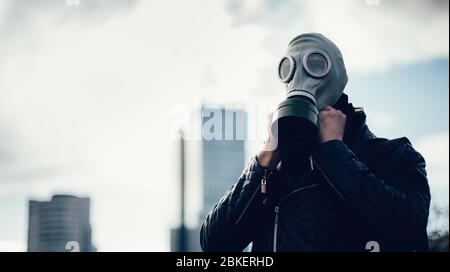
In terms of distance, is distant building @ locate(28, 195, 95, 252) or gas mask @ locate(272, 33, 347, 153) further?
distant building @ locate(28, 195, 95, 252)

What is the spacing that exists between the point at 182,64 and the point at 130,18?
304mm

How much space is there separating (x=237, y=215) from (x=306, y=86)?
535 millimetres

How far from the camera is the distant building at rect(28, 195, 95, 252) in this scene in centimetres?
300

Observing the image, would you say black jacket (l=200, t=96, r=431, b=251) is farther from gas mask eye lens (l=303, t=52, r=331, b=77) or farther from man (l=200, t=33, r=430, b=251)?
gas mask eye lens (l=303, t=52, r=331, b=77)

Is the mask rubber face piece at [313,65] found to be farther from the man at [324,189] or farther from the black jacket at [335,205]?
the black jacket at [335,205]

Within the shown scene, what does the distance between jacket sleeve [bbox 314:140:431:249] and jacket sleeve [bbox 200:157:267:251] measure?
0.25 m

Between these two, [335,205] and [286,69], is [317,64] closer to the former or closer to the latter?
[286,69]

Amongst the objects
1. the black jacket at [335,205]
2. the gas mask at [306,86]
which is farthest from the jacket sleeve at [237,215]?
the gas mask at [306,86]

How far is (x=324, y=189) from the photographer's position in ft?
9.37

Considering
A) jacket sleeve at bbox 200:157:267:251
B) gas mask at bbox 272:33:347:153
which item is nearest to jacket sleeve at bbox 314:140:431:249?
gas mask at bbox 272:33:347:153

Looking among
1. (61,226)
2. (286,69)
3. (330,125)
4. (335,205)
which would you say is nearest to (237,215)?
(335,205)

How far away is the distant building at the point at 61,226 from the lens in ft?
9.84

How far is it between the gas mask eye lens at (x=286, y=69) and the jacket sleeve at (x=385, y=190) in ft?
0.95
